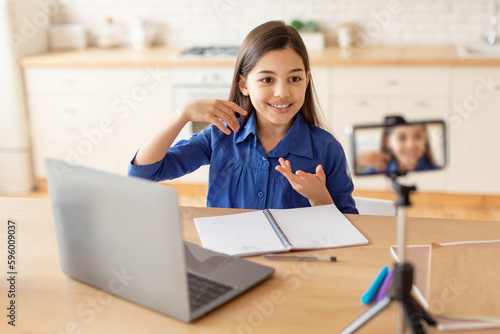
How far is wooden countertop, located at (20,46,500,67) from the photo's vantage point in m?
3.23

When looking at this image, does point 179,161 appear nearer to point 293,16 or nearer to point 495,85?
point 495,85

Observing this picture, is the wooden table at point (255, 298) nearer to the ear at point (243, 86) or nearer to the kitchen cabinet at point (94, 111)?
the ear at point (243, 86)

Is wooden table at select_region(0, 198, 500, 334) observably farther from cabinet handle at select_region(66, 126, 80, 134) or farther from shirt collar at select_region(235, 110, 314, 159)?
cabinet handle at select_region(66, 126, 80, 134)

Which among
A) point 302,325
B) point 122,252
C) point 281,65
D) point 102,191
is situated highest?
point 281,65

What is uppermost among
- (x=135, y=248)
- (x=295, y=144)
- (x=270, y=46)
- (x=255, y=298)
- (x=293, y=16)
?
(x=293, y=16)

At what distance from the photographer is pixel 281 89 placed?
5.30ft

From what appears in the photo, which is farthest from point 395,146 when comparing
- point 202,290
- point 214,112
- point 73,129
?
point 73,129

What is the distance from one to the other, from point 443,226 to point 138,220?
742mm

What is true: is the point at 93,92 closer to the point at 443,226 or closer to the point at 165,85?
the point at 165,85

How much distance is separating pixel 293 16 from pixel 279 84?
242 cm

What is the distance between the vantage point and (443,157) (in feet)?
2.70

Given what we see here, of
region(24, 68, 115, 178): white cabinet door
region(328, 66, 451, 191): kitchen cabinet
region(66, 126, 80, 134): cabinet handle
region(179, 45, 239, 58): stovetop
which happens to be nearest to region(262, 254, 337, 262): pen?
region(328, 66, 451, 191): kitchen cabinet

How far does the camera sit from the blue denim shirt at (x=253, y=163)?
1681 mm

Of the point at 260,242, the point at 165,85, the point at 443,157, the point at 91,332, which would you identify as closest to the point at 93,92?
the point at 165,85
